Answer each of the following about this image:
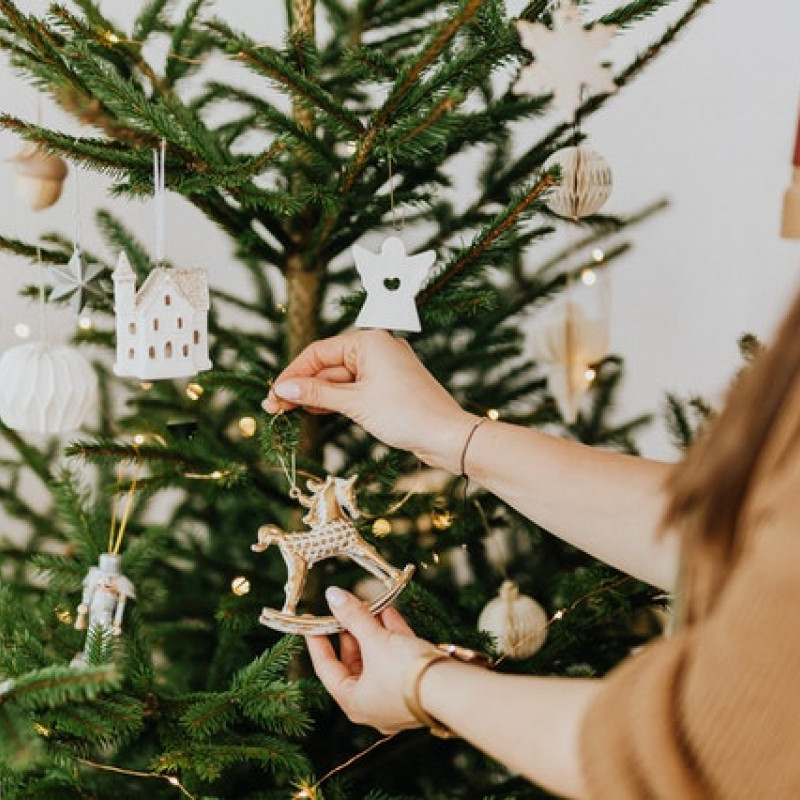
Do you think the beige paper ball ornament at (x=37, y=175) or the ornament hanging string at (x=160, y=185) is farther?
the beige paper ball ornament at (x=37, y=175)

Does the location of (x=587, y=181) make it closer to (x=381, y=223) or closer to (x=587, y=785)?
(x=381, y=223)

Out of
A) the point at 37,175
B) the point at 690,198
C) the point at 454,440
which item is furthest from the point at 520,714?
the point at 690,198

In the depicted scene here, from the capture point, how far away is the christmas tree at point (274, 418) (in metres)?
0.86

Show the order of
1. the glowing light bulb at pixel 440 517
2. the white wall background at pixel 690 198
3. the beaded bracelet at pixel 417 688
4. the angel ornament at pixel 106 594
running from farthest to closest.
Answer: the white wall background at pixel 690 198 < the glowing light bulb at pixel 440 517 < the angel ornament at pixel 106 594 < the beaded bracelet at pixel 417 688

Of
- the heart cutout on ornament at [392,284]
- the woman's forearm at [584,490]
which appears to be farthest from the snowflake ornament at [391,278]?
the woman's forearm at [584,490]

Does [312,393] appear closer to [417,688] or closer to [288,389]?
[288,389]

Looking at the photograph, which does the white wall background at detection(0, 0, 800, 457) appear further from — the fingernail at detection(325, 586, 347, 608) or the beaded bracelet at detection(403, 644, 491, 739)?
the beaded bracelet at detection(403, 644, 491, 739)

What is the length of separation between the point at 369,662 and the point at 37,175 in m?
0.55

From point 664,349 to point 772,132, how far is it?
42cm

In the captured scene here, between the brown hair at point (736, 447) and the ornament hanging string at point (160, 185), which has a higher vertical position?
the ornament hanging string at point (160, 185)

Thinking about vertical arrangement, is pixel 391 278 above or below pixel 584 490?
above

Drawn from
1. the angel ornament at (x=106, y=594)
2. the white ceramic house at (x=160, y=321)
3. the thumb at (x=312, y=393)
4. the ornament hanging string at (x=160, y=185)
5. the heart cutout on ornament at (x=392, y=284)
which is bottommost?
the angel ornament at (x=106, y=594)

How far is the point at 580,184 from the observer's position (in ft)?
3.35

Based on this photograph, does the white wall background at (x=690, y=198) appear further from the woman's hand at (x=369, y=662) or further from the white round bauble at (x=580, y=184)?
the woman's hand at (x=369, y=662)
